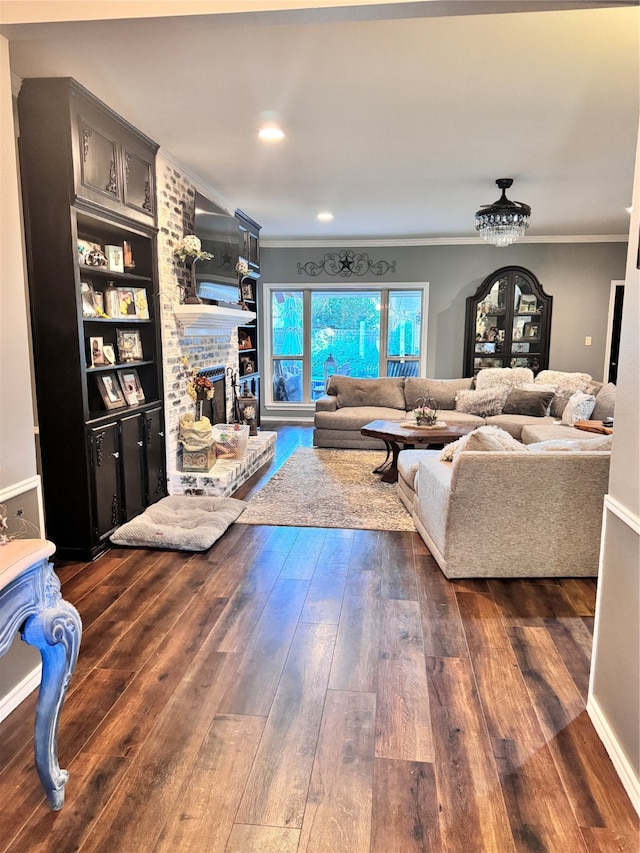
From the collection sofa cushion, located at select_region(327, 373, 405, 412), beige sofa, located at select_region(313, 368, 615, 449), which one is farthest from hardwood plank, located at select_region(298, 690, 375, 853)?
sofa cushion, located at select_region(327, 373, 405, 412)

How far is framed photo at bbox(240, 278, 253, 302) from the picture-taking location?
699 cm

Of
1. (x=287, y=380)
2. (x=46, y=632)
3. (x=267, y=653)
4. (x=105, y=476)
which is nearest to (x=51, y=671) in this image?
(x=46, y=632)

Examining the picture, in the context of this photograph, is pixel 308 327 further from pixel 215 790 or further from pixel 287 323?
pixel 215 790

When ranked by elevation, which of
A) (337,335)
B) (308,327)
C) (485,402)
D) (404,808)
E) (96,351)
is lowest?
(404,808)

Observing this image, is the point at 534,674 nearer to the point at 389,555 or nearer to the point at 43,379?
the point at 389,555

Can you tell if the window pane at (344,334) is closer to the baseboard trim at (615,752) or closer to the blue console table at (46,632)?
the baseboard trim at (615,752)


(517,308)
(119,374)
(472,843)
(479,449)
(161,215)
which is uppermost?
(161,215)

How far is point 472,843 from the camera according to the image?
1.56 meters

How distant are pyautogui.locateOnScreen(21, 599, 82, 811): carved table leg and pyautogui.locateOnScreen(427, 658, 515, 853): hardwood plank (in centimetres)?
114

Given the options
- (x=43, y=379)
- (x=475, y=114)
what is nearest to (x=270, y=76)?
(x=475, y=114)

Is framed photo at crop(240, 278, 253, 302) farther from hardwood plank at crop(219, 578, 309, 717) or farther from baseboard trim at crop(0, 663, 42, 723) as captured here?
Answer: baseboard trim at crop(0, 663, 42, 723)

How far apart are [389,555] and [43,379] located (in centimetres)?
234

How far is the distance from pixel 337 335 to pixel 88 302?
532 centimetres

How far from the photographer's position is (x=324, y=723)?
6.67 feet
